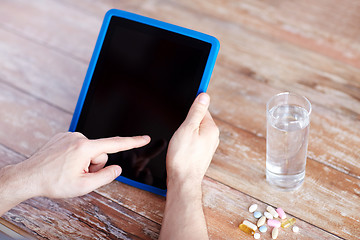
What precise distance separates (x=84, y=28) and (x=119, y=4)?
0.18 metres

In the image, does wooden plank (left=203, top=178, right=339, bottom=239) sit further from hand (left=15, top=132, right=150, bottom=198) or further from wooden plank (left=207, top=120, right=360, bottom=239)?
hand (left=15, top=132, right=150, bottom=198)

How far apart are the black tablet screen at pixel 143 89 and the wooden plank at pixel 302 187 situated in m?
0.18

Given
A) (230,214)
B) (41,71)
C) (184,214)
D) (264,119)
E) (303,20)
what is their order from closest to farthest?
(184,214), (230,214), (264,119), (41,71), (303,20)

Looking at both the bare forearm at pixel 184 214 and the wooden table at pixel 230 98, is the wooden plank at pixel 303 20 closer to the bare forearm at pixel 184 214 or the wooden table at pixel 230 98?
the wooden table at pixel 230 98

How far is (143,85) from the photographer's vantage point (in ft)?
3.32

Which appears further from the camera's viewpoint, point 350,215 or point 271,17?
point 271,17

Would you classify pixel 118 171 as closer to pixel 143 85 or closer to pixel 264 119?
pixel 143 85

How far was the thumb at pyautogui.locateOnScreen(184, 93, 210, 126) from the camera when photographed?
90 cm

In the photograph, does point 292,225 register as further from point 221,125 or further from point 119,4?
Result: point 119,4

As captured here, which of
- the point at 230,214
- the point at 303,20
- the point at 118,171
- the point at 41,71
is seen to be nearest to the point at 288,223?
the point at 230,214

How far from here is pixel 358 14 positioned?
141cm

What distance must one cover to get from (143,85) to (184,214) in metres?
0.35

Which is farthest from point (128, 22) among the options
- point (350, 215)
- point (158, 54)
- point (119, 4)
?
point (350, 215)

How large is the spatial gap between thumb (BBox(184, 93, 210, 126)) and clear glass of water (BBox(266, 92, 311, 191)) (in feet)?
0.49
